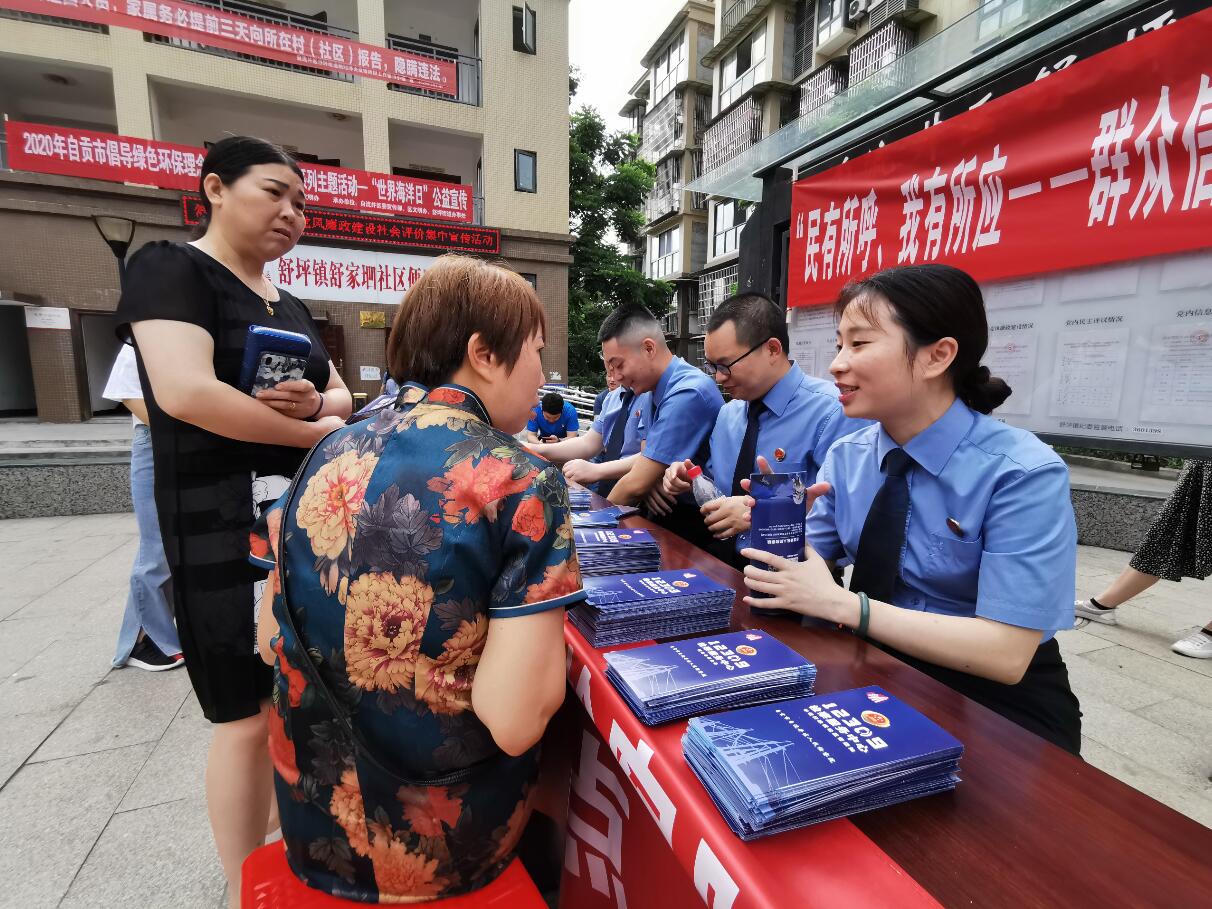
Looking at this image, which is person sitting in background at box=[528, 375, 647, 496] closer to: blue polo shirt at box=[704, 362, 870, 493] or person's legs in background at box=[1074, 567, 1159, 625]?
blue polo shirt at box=[704, 362, 870, 493]

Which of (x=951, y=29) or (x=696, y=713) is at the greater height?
(x=951, y=29)

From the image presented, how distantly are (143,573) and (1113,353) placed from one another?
4.13m

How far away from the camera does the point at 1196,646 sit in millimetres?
3160

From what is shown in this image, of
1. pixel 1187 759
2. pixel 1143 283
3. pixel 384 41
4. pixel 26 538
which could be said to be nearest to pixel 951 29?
pixel 1143 283

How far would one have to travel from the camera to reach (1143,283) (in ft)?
5.85

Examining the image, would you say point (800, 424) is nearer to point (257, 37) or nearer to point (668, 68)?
point (257, 37)

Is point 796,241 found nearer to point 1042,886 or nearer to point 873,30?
point 1042,886

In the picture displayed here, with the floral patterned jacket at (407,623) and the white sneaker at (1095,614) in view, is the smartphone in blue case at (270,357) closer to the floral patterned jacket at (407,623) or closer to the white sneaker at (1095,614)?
the floral patterned jacket at (407,623)

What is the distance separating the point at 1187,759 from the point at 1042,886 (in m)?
2.61

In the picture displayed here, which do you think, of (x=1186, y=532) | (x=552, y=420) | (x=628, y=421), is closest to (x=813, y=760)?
(x=628, y=421)

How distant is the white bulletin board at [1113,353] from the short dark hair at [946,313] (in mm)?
801

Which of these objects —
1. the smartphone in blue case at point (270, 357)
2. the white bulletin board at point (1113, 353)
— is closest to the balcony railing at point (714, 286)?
the white bulletin board at point (1113, 353)

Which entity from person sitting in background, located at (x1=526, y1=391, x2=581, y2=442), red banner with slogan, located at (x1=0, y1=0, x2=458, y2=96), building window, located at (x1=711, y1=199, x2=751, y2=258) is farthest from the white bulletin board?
building window, located at (x1=711, y1=199, x2=751, y2=258)

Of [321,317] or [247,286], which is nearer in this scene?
[247,286]
